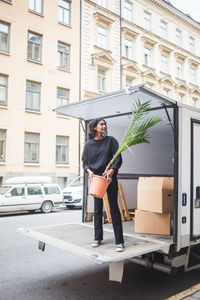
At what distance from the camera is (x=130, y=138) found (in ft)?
15.1

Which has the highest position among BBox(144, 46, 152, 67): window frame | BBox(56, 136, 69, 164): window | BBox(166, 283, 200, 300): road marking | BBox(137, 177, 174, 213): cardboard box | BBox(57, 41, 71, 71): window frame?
BBox(144, 46, 152, 67): window frame

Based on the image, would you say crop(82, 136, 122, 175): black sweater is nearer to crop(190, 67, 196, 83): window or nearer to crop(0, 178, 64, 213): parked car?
crop(0, 178, 64, 213): parked car

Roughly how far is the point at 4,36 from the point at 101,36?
308 inches

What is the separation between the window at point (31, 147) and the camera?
65.5 ft

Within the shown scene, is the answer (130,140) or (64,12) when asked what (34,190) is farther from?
(64,12)

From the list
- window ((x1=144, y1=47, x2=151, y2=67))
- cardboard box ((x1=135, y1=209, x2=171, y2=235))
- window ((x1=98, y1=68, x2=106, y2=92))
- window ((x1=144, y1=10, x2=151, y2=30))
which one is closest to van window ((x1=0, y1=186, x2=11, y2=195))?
cardboard box ((x1=135, y1=209, x2=171, y2=235))

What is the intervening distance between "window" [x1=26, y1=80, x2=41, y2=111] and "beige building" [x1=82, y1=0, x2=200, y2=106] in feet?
11.6

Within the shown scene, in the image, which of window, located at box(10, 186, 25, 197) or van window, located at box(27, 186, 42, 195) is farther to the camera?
van window, located at box(27, 186, 42, 195)

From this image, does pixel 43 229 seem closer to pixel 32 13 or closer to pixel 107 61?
pixel 32 13

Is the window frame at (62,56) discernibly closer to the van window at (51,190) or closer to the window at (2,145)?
the window at (2,145)

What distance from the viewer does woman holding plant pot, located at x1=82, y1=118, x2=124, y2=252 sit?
441 cm

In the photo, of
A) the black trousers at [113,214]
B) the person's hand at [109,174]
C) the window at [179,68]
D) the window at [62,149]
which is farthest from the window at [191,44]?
the person's hand at [109,174]

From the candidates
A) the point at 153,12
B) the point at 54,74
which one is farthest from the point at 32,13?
the point at 153,12

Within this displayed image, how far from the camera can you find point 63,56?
22.1 meters
